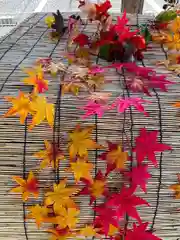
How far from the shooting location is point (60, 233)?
675 mm

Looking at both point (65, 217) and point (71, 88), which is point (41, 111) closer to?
point (71, 88)

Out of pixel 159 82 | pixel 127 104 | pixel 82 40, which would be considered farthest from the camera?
pixel 82 40

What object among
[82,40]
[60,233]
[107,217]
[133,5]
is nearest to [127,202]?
[107,217]

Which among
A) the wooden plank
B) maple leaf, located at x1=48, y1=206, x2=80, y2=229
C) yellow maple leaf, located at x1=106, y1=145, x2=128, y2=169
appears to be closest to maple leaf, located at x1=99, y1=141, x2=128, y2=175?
yellow maple leaf, located at x1=106, y1=145, x2=128, y2=169

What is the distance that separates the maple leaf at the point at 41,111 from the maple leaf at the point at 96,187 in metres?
0.15

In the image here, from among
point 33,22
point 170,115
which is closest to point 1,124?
point 170,115

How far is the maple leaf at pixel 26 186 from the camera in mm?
633

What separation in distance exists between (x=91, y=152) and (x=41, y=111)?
13 centimetres

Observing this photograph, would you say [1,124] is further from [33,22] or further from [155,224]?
[33,22]

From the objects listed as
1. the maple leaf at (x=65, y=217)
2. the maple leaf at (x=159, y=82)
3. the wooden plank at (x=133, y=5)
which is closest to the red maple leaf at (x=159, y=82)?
the maple leaf at (x=159, y=82)

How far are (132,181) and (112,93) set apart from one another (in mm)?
192

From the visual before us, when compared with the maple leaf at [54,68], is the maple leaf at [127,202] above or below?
below

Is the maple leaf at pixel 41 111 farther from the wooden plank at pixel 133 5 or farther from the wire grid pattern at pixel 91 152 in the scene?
the wooden plank at pixel 133 5

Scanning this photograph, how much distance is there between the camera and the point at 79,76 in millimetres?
680
